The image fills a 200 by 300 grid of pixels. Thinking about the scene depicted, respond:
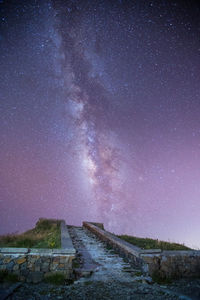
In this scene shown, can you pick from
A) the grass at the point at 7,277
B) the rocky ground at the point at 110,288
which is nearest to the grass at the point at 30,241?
the grass at the point at 7,277

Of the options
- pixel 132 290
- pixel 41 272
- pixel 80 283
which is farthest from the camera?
pixel 41 272

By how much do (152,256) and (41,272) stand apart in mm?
3274

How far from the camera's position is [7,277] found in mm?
4656

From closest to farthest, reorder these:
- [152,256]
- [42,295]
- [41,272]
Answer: [42,295]
[41,272]
[152,256]

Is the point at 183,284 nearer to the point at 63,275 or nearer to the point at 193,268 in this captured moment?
the point at 193,268

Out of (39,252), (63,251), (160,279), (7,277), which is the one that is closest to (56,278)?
(63,251)

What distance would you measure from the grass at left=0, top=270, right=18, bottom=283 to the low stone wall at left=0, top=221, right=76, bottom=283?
0.07 metres

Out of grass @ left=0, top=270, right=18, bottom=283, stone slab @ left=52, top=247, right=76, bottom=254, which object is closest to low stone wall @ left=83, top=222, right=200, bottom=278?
stone slab @ left=52, top=247, right=76, bottom=254

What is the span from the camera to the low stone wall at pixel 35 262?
4.86 m

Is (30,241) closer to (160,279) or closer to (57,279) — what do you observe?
(57,279)

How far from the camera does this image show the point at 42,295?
A: 4.02m

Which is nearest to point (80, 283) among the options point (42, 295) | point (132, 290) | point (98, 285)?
point (98, 285)

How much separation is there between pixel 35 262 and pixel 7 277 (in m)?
0.71

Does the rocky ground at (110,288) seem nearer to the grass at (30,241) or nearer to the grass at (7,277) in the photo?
the grass at (7,277)
